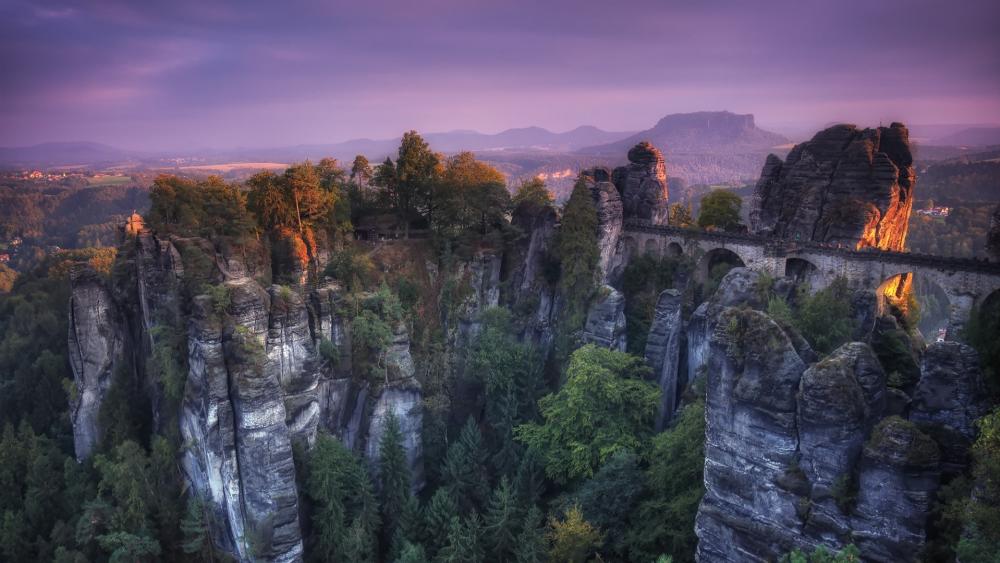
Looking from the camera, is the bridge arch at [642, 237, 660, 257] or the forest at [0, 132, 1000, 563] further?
the bridge arch at [642, 237, 660, 257]

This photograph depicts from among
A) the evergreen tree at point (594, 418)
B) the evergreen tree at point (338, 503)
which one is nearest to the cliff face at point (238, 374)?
Result: the evergreen tree at point (338, 503)

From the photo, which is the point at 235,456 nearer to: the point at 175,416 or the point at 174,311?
the point at 175,416

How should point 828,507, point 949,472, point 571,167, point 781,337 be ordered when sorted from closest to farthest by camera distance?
1. point 949,472
2. point 828,507
3. point 781,337
4. point 571,167

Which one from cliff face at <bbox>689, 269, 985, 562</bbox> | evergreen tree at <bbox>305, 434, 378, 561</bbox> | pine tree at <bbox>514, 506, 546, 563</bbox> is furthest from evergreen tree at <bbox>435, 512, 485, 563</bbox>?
cliff face at <bbox>689, 269, 985, 562</bbox>

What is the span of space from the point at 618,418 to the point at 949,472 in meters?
14.8

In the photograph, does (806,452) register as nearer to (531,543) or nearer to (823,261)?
(531,543)

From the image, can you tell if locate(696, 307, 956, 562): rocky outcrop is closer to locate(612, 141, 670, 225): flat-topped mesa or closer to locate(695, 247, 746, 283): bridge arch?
locate(695, 247, 746, 283): bridge arch

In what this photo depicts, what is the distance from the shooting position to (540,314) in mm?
42500

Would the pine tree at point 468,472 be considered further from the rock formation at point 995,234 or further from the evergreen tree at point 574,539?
the rock formation at point 995,234

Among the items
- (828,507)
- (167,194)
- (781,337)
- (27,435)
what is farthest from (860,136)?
(27,435)

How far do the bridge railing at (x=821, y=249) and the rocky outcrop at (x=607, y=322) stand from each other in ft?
30.4

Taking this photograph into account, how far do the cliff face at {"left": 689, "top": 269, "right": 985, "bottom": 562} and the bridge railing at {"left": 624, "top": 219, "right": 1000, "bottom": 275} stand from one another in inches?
703

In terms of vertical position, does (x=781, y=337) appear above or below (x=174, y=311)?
above

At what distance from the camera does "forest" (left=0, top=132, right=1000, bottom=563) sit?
25875 mm
